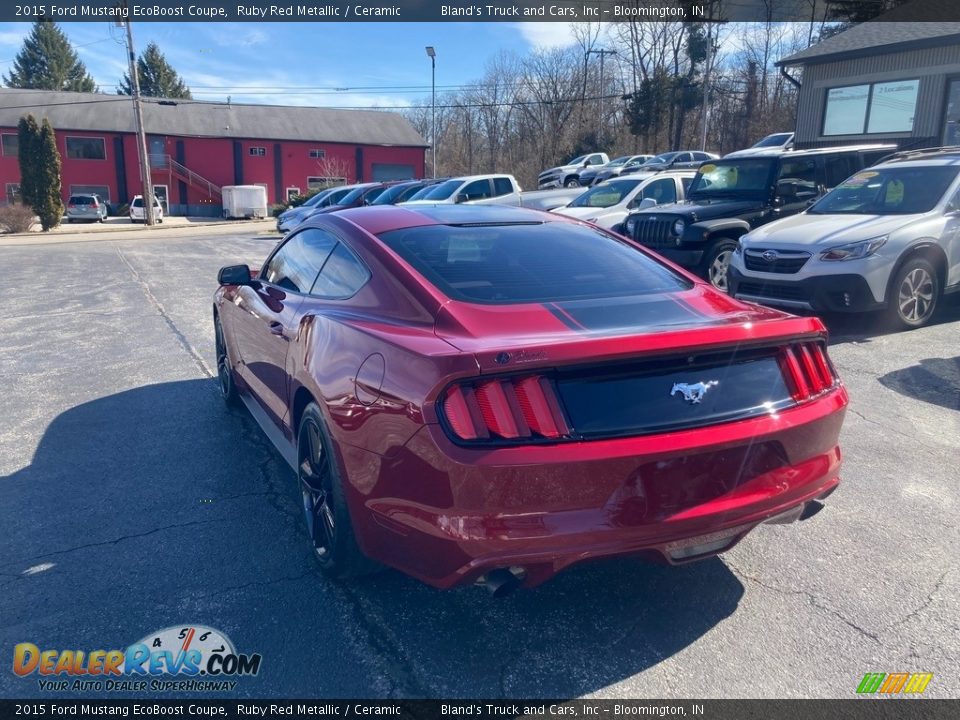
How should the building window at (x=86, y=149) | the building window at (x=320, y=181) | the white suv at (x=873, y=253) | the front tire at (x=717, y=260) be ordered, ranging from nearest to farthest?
the white suv at (x=873, y=253), the front tire at (x=717, y=260), the building window at (x=86, y=149), the building window at (x=320, y=181)

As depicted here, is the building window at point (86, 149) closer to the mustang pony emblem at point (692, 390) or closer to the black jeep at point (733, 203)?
the black jeep at point (733, 203)

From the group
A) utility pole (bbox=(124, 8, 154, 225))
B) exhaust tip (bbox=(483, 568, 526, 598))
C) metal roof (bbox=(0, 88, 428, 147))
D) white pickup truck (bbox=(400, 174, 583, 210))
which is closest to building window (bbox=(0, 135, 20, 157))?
metal roof (bbox=(0, 88, 428, 147))

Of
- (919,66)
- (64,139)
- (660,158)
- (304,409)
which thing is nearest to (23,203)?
(64,139)

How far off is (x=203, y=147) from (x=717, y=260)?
48.8 meters

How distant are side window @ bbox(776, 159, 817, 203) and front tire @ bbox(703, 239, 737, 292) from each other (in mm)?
1254

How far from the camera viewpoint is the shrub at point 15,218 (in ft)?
103

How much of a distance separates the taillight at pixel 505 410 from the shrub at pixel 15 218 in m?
35.1

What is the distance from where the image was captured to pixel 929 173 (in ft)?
28.1

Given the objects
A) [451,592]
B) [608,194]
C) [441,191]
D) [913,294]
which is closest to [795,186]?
[913,294]

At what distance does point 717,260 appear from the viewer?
32.8 ft

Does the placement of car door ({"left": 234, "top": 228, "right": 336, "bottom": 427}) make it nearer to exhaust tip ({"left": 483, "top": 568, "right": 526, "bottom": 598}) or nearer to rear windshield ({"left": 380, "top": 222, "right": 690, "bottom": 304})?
rear windshield ({"left": 380, "top": 222, "right": 690, "bottom": 304})

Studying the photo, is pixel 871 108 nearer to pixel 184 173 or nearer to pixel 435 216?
pixel 435 216

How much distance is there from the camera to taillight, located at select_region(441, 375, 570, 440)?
98.6 inches

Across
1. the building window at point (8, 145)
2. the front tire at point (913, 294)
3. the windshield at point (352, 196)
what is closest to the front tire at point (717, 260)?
the front tire at point (913, 294)
